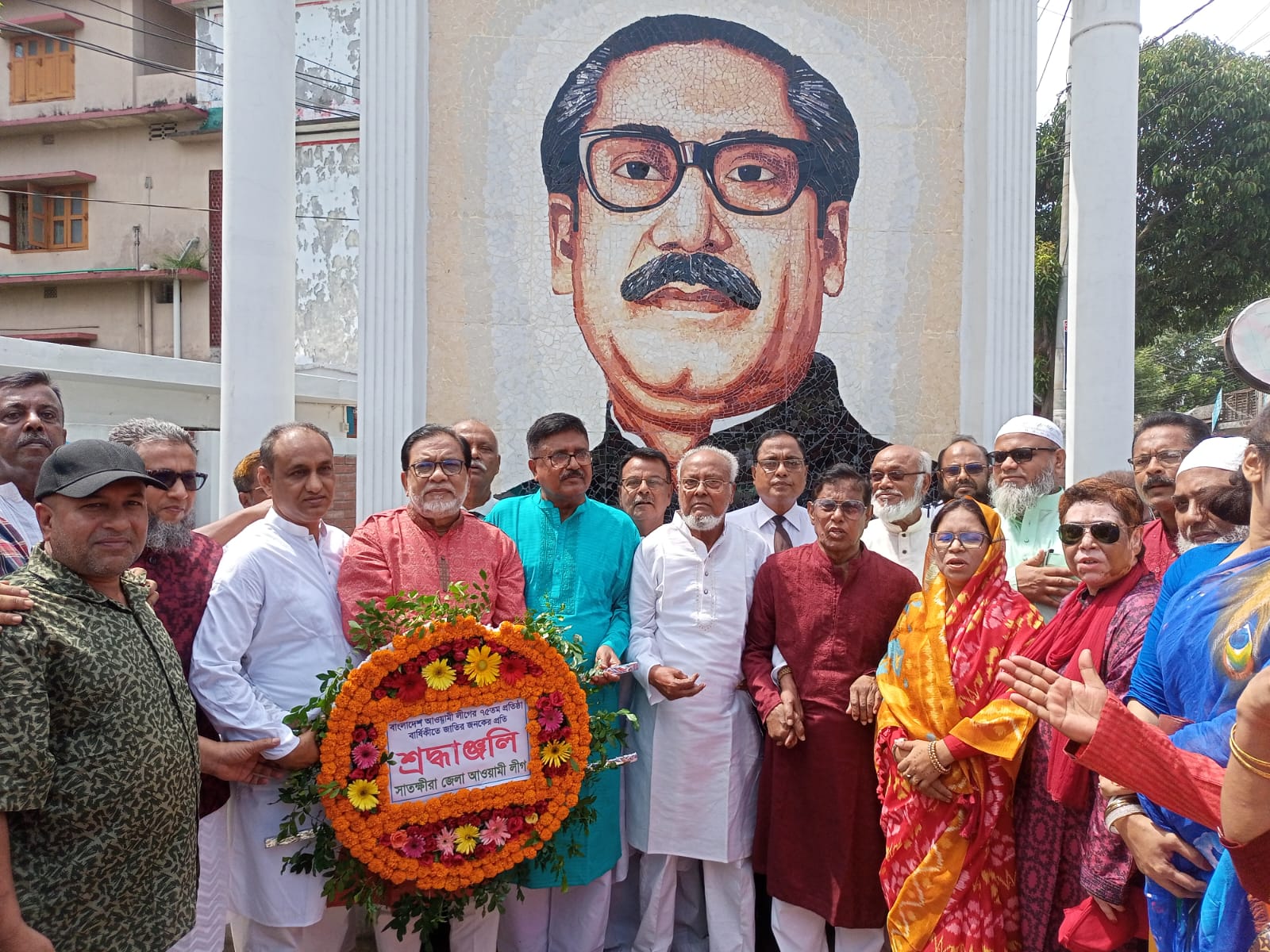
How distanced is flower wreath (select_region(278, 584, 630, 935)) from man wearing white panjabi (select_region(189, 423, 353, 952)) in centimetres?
13

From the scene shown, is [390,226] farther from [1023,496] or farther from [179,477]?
[1023,496]

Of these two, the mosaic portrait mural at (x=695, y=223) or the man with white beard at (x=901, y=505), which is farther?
the mosaic portrait mural at (x=695, y=223)

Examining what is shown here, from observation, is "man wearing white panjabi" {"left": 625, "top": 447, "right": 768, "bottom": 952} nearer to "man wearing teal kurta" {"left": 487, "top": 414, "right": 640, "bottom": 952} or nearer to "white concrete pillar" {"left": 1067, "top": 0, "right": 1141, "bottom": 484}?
"man wearing teal kurta" {"left": 487, "top": 414, "right": 640, "bottom": 952}

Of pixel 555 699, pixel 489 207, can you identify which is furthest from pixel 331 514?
pixel 555 699

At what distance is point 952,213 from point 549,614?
3948 millimetres

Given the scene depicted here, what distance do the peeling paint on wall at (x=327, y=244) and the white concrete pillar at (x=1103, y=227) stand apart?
32.6 ft

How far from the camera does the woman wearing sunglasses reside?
107 inches

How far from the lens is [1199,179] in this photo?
16.1 m

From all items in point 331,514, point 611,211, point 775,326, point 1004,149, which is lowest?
point 331,514

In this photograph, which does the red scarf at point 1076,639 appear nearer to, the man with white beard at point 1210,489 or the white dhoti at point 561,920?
the man with white beard at point 1210,489

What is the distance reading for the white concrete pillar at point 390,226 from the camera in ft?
17.6

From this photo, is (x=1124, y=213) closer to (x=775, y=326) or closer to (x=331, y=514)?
(x=775, y=326)

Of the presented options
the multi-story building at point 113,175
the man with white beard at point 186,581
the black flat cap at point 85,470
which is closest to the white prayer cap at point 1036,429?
the man with white beard at point 186,581

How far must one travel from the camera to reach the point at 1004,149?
563 cm
